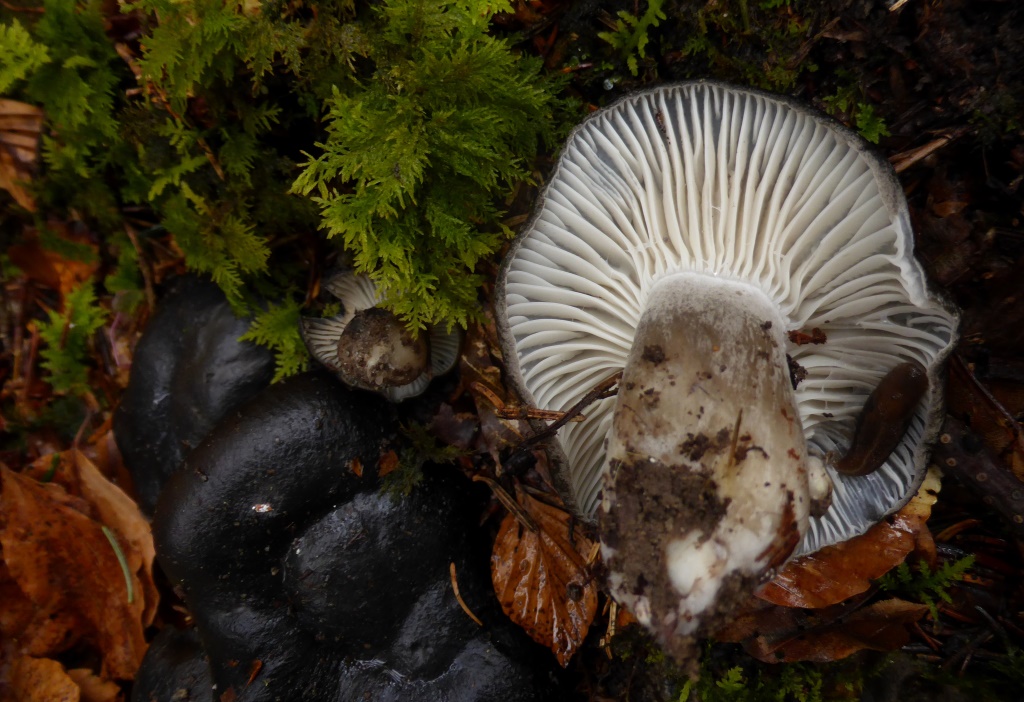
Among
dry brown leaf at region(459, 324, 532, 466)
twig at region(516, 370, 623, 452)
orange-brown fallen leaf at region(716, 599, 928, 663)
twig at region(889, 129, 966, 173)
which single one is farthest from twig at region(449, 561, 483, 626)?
twig at region(889, 129, 966, 173)

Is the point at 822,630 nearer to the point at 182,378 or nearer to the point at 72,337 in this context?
the point at 182,378

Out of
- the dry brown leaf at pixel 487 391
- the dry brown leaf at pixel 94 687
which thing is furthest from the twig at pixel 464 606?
the dry brown leaf at pixel 94 687

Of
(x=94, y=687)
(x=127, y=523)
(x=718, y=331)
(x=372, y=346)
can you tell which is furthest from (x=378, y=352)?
(x=94, y=687)

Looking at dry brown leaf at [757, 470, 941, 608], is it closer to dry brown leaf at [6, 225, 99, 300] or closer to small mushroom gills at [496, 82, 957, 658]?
small mushroom gills at [496, 82, 957, 658]

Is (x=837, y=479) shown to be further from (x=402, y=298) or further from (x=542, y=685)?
(x=402, y=298)

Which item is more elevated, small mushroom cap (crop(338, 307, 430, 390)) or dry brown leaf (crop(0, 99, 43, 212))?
dry brown leaf (crop(0, 99, 43, 212))

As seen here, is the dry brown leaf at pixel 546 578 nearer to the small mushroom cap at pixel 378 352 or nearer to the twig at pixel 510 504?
the twig at pixel 510 504

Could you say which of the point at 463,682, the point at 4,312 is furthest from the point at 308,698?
the point at 4,312

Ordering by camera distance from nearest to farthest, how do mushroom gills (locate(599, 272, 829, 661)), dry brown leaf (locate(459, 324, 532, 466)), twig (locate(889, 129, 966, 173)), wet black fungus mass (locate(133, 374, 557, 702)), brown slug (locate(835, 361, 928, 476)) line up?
mushroom gills (locate(599, 272, 829, 661)) → brown slug (locate(835, 361, 928, 476)) → twig (locate(889, 129, 966, 173)) → wet black fungus mass (locate(133, 374, 557, 702)) → dry brown leaf (locate(459, 324, 532, 466))
